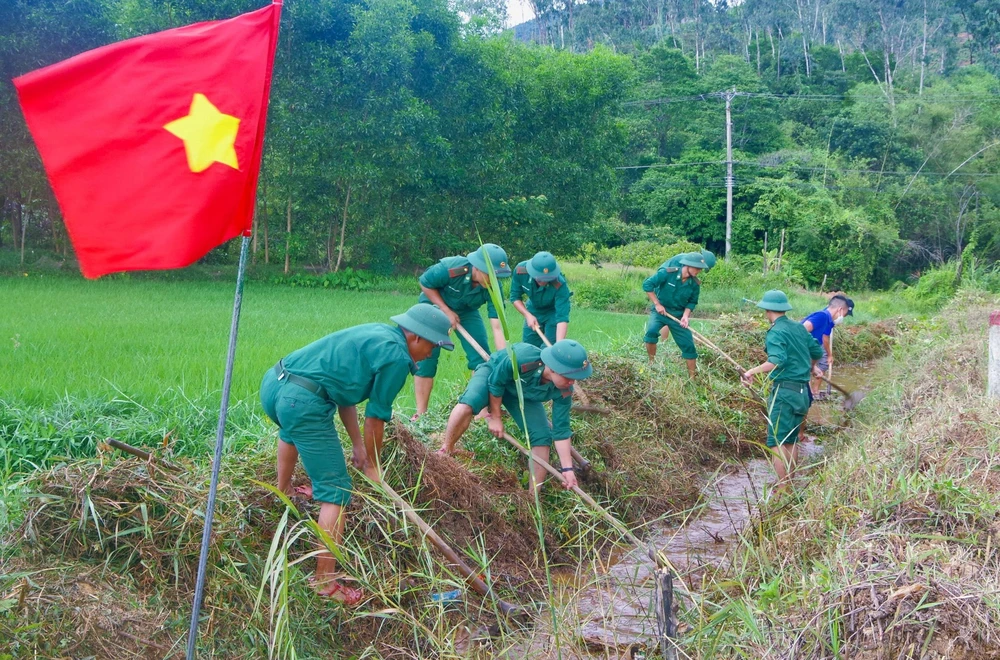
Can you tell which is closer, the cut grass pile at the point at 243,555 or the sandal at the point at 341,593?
the cut grass pile at the point at 243,555

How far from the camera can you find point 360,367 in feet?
14.3

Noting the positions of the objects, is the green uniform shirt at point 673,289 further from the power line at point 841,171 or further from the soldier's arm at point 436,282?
the power line at point 841,171

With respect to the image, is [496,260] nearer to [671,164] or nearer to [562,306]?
[562,306]

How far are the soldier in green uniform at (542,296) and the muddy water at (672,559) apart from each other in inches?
84.8

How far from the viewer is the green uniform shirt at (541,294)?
8.60 meters

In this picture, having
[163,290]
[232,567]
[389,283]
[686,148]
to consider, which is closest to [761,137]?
[686,148]

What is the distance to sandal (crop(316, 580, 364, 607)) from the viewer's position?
14.3 ft

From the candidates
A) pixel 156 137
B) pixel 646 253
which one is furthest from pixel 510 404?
pixel 646 253

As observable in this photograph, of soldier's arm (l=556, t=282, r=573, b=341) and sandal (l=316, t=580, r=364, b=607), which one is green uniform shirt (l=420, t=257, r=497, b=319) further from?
sandal (l=316, t=580, r=364, b=607)

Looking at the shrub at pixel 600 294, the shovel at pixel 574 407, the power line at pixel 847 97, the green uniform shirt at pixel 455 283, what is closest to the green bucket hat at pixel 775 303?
the shovel at pixel 574 407

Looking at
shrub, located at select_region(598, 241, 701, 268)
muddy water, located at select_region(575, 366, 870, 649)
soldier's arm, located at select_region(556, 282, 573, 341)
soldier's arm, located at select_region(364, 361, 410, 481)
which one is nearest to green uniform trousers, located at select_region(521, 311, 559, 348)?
soldier's arm, located at select_region(556, 282, 573, 341)

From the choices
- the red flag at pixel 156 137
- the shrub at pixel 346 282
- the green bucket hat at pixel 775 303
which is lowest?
the shrub at pixel 346 282

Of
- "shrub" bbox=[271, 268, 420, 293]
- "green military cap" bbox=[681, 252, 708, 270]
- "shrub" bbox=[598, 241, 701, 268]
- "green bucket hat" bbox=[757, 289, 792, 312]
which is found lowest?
"shrub" bbox=[598, 241, 701, 268]

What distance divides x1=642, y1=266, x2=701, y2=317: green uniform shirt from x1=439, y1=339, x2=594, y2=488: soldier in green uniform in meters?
4.60
